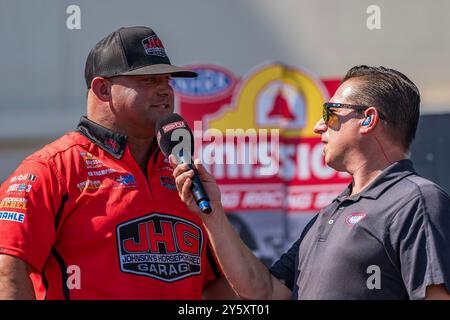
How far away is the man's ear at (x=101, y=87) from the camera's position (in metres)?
2.90

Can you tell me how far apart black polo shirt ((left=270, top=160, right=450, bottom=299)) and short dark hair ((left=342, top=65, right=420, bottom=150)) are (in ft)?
0.35

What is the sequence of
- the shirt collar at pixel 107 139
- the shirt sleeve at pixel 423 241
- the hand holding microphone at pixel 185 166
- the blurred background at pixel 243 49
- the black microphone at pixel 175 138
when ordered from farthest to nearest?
the blurred background at pixel 243 49, the shirt collar at pixel 107 139, the black microphone at pixel 175 138, the hand holding microphone at pixel 185 166, the shirt sleeve at pixel 423 241

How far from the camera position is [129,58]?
287 centimetres

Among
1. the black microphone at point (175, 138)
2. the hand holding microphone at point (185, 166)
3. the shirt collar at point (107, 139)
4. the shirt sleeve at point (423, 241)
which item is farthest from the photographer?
the shirt collar at point (107, 139)

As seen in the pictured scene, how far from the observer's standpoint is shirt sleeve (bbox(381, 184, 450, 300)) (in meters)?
2.37

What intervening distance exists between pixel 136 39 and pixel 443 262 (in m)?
1.23

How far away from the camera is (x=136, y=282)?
2.67 m

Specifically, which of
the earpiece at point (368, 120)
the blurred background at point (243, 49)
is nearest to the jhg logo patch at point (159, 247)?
the earpiece at point (368, 120)

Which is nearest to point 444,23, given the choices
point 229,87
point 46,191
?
point 229,87

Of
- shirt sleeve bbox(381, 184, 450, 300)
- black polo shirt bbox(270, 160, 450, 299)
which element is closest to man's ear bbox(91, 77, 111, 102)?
black polo shirt bbox(270, 160, 450, 299)

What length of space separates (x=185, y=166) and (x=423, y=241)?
2.31ft

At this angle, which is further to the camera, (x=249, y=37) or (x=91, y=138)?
(x=249, y=37)

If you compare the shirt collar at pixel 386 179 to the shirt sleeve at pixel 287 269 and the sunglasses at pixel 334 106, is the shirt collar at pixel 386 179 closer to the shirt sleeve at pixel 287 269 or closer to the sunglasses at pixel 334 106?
the sunglasses at pixel 334 106
